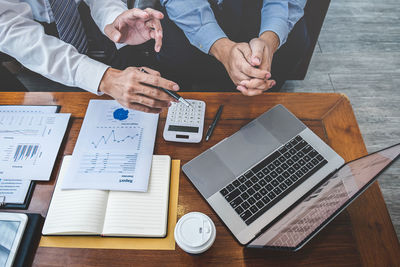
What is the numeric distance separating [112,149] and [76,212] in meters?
0.18

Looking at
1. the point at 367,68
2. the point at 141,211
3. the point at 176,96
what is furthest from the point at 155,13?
the point at 367,68

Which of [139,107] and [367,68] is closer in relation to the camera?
[139,107]

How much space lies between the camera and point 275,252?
0.58m

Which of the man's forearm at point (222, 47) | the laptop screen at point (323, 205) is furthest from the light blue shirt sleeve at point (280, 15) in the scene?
the laptop screen at point (323, 205)

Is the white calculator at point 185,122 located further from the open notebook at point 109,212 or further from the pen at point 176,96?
the open notebook at point 109,212

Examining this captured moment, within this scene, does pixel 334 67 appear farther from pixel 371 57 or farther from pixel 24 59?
pixel 24 59

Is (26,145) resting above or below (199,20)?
below

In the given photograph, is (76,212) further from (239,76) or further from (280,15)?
(280,15)

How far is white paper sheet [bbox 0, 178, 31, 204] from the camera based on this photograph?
64 centimetres

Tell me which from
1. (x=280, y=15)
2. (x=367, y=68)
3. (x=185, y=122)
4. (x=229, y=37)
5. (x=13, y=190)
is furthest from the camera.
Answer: (x=367, y=68)

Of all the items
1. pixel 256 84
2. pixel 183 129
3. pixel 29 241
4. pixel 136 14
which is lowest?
pixel 29 241

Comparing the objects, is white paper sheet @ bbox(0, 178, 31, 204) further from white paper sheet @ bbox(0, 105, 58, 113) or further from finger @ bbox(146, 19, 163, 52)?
finger @ bbox(146, 19, 163, 52)

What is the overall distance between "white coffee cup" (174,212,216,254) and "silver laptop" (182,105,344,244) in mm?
66

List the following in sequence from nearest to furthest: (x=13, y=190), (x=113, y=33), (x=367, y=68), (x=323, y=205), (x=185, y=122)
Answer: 1. (x=323, y=205)
2. (x=13, y=190)
3. (x=185, y=122)
4. (x=113, y=33)
5. (x=367, y=68)
